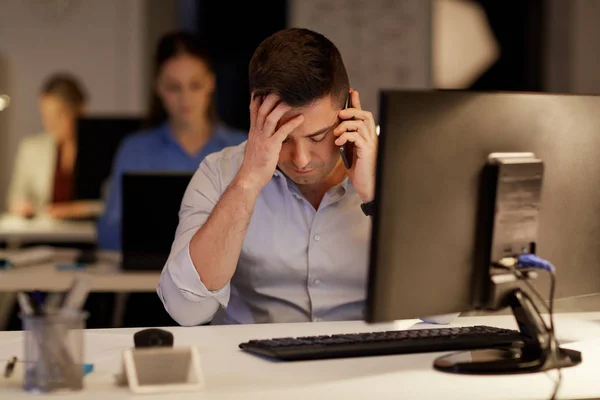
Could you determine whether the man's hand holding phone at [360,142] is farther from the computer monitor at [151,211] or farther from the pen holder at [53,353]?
the computer monitor at [151,211]

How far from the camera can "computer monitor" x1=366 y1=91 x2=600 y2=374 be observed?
1.27m

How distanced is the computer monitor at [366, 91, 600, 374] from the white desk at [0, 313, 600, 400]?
0.11m

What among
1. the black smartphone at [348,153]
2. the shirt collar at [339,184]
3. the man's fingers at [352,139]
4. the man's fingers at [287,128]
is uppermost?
the man's fingers at [287,128]

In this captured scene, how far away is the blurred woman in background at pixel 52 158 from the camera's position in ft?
17.4

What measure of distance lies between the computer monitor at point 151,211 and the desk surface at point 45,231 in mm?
1566

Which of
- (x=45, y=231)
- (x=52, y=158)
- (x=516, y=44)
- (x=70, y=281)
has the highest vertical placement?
(x=516, y=44)

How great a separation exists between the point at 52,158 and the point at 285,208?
12.9 ft

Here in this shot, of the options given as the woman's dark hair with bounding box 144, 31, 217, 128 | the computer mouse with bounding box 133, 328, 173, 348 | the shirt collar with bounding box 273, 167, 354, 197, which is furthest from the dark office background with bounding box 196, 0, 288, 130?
the computer mouse with bounding box 133, 328, 173, 348

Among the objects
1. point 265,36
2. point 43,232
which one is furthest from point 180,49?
point 265,36

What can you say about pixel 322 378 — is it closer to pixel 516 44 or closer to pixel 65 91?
pixel 65 91

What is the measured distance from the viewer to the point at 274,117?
1.74 m

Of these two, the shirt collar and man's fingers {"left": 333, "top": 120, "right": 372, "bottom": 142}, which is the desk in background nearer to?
the shirt collar

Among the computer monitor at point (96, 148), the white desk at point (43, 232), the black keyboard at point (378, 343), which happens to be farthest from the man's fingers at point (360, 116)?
the white desk at point (43, 232)

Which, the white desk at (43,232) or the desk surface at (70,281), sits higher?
the desk surface at (70,281)
